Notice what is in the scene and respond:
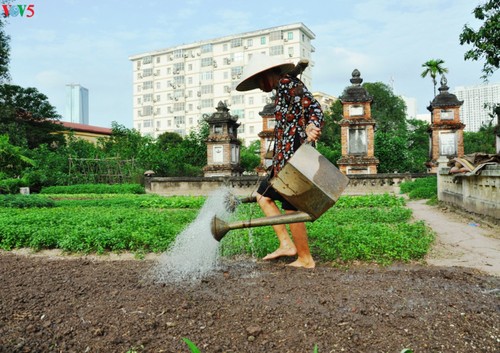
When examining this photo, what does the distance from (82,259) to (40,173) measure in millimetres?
19621

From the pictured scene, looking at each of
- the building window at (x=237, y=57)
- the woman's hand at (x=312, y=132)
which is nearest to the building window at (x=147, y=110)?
the building window at (x=237, y=57)

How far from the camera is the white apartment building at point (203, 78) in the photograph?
202 feet

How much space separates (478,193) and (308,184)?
20.9 ft

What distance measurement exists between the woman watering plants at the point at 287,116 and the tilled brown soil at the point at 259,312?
0.34 meters

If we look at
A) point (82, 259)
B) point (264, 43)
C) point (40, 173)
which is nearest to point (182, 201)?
point (82, 259)

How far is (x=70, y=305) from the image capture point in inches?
111

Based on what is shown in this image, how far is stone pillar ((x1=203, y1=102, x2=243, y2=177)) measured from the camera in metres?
21.5

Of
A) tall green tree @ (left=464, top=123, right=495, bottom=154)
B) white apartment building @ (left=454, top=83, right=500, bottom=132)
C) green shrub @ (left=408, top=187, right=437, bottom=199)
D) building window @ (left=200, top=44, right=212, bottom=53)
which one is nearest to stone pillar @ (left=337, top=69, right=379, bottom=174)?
green shrub @ (left=408, top=187, right=437, bottom=199)

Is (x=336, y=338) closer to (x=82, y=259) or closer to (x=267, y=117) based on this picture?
(x=82, y=259)

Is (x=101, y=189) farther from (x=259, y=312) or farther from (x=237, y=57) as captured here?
(x=237, y=57)

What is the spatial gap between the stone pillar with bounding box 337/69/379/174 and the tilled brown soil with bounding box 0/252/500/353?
16.2 meters

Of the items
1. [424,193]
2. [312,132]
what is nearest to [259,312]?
[312,132]

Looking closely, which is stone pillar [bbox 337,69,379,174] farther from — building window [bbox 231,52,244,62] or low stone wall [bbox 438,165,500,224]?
building window [bbox 231,52,244,62]

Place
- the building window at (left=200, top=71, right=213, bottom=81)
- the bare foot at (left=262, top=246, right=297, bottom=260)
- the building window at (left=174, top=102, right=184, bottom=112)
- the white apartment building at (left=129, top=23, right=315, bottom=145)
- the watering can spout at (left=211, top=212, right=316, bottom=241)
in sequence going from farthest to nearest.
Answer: the building window at (left=174, top=102, right=184, bottom=112) → the building window at (left=200, top=71, right=213, bottom=81) → the white apartment building at (left=129, top=23, right=315, bottom=145) → the bare foot at (left=262, top=246, right=297, bottom=260) → the watering can spout at (left=211, top=212, right=316, bottom=241)
